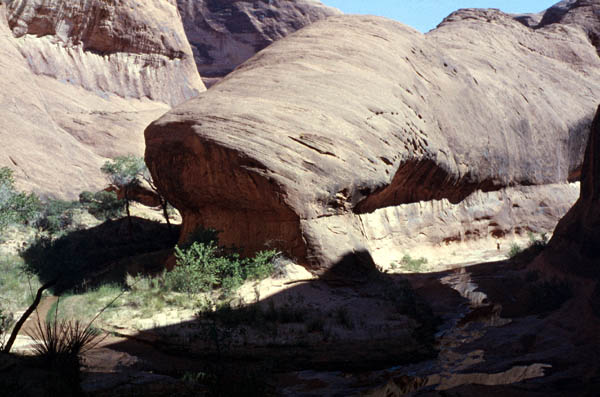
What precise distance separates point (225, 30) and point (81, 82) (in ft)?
81.0

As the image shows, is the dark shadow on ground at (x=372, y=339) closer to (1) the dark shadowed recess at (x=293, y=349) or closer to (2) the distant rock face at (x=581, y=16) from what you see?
(1) the dark shadowed recess at (x=293, y=349)

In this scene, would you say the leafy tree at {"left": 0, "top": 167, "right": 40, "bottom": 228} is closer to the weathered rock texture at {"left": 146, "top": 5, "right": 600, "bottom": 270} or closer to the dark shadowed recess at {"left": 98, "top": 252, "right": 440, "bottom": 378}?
the weathered rock texture at {"left": 146, "top": 5, "right": 600, "bottom": 270}

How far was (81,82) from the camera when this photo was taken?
2508 centimetres

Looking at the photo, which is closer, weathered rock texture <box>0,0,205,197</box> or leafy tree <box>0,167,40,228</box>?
leafy tree <box>0,167,40,228</box>

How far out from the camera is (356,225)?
37.7 ft

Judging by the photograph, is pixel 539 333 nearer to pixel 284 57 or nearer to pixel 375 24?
pixel 284 57

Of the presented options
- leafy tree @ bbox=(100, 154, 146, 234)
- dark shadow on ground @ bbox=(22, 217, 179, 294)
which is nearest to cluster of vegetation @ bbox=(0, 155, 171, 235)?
leafy tree @ bbox=(100, 154, 146, 234)

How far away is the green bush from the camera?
30.6 ft

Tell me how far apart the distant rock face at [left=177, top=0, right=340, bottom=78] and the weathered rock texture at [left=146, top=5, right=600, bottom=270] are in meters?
30.5

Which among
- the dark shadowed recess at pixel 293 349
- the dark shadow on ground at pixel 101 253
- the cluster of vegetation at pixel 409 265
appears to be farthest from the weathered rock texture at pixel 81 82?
the cluster of vegetation at pixel 409 265

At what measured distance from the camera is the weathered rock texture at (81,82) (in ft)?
60.1

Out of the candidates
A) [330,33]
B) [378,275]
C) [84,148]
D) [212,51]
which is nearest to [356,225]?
[378,275]

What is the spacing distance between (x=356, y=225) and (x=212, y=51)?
40005 millimetres

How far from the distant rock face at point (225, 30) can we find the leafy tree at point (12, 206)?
3500 centimetres
